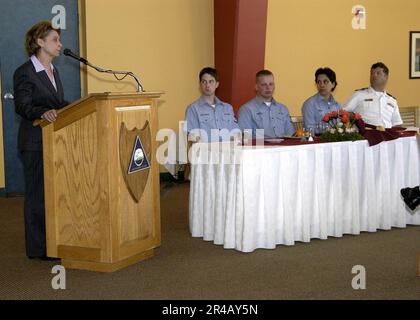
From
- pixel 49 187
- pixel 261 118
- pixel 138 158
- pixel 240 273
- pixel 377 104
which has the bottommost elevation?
pixel 240 273

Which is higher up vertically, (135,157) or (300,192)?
(135,157)

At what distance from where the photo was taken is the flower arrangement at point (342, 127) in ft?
19.6

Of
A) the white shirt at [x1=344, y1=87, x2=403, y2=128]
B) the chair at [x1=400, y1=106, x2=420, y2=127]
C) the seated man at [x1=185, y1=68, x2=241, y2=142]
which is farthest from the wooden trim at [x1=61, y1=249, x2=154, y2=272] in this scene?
the chair at [x1=400, y1=106, x2=420, y2=127]

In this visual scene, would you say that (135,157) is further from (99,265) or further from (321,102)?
(321,102)

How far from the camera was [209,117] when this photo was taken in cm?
659

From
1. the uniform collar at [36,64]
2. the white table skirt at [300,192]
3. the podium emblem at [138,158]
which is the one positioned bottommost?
the white table skirt at [300,192]

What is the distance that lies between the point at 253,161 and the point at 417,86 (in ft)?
21.6

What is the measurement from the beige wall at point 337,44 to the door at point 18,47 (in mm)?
2806

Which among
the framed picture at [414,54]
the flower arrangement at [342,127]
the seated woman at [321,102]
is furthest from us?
the framed picture at [414,54]

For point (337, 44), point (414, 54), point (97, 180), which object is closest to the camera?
point (97, 180)

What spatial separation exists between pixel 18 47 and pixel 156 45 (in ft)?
5.89

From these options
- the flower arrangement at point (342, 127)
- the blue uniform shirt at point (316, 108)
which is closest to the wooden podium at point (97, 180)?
the flower arrangement at point (342, 127)

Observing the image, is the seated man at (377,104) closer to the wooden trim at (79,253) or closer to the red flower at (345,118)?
the red flower at (345,118)

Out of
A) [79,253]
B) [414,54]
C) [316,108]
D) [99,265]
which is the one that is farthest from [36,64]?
[414,54]
